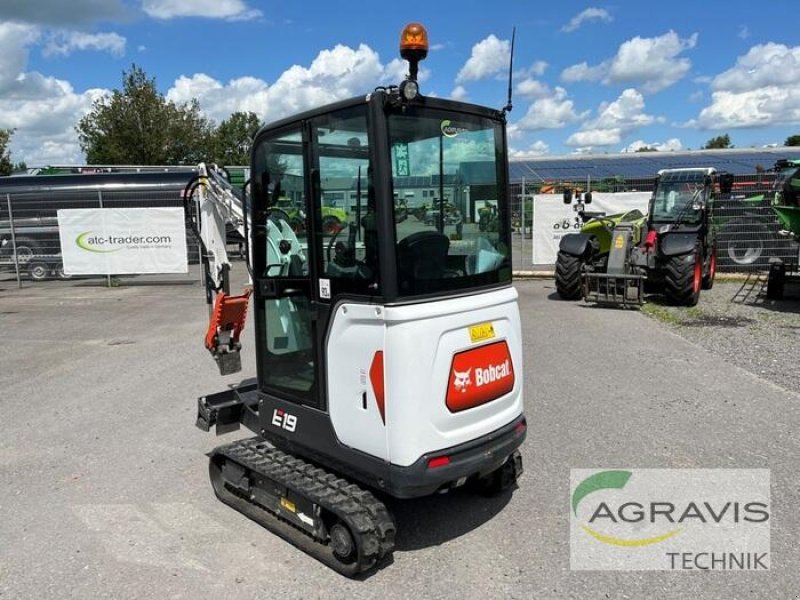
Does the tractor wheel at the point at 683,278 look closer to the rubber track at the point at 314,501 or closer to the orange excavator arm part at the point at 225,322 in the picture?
the orange excavator arm part at the point at 225,322

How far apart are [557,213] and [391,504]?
12500 mm

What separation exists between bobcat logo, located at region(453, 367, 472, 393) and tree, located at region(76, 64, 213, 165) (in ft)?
101

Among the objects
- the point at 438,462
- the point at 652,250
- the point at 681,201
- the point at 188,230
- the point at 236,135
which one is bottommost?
the point at 438,462

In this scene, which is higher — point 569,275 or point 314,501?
point 569,275

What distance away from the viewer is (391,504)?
4.02m

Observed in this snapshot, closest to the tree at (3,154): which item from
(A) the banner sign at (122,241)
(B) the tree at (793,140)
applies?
(A) the banner sign at (122,241)

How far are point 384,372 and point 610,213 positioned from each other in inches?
Result: 546

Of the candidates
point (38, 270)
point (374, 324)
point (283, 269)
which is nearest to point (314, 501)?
point (374, 324)

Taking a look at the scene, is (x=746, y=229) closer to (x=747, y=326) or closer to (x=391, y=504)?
(x=747, y=326)

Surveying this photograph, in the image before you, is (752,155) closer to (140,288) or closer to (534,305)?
(534,305)

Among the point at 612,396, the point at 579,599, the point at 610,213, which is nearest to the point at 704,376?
the point at 612,396

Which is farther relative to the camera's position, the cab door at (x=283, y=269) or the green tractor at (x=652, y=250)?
the green tractor at (x=652, y=250)

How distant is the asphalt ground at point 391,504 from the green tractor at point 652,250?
266cm

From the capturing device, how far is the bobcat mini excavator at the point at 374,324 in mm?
3064
